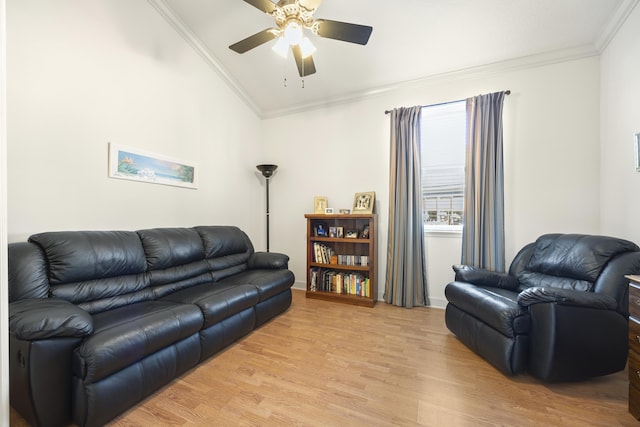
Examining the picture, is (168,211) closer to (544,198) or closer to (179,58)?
(179,58)

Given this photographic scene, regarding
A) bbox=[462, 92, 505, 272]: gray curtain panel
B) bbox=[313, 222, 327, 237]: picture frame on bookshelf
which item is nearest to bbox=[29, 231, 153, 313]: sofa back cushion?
bbox=[313, 222, 327, 237]: picture frame on bookshelf

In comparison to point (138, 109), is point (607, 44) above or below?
above

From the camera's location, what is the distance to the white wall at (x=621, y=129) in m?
2.11

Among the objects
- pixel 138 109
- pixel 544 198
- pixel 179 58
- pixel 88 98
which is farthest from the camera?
pixel 179 58

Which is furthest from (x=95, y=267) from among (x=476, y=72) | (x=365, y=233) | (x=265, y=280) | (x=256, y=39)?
(x=476, y=72)

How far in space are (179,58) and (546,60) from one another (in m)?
4.13

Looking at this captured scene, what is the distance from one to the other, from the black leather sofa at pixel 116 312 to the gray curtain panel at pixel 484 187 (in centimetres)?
222

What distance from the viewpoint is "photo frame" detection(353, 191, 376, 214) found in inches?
136

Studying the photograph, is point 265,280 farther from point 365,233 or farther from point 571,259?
point 571,259

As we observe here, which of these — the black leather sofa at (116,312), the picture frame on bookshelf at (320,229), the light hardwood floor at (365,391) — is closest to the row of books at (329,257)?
the picture frame on bookshelf at (320,229)

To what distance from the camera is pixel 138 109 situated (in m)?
2.62

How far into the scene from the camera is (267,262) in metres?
3.14

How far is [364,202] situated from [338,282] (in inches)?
45.4

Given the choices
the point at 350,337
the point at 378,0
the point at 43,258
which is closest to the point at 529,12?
the point at 378,0
